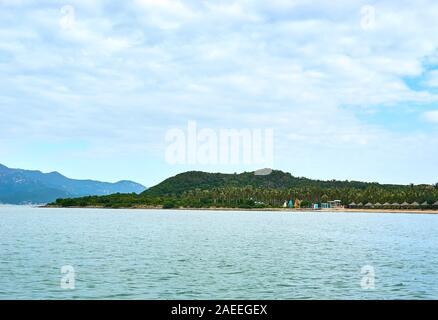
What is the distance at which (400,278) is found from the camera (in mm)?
49969

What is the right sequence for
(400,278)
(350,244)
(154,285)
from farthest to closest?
(350,244) < (400,278) < (154,285)

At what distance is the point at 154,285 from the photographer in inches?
1731

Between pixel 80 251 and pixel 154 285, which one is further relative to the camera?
pixel 80 251

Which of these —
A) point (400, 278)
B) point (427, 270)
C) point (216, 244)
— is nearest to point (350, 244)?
point (216, 244)

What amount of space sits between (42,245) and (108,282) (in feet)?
139

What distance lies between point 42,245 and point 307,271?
4885 centimetres
